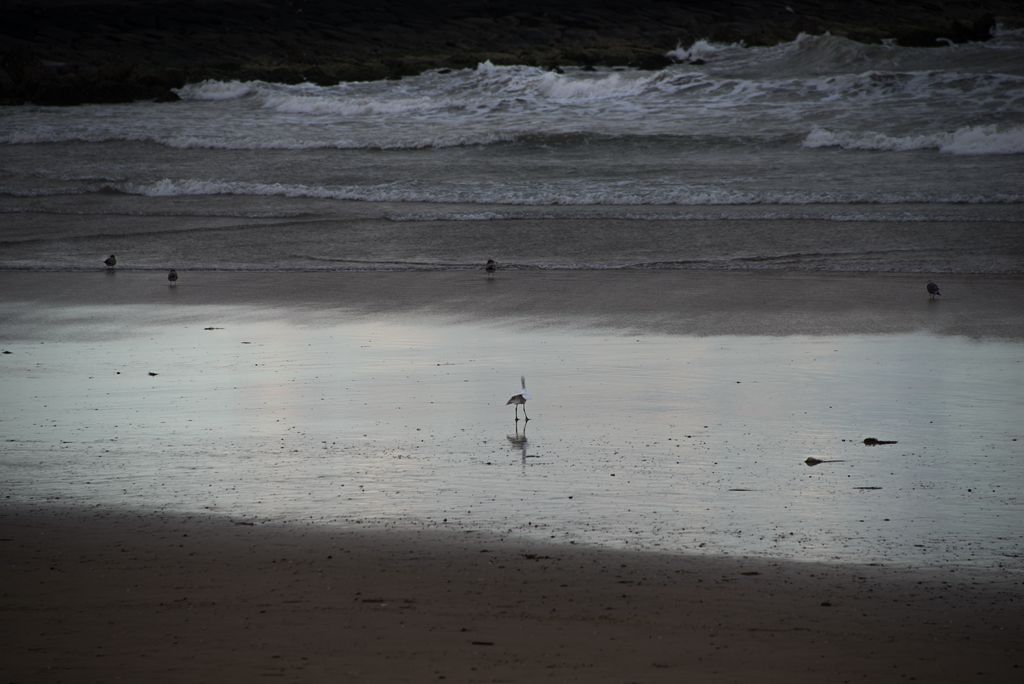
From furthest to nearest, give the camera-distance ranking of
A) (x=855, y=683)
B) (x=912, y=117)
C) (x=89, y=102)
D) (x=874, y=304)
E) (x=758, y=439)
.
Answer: (x=89, y=102) → (x=912, y=117) → (x=874, y=304) → (x=758, y=439) → (x=855, y=683)

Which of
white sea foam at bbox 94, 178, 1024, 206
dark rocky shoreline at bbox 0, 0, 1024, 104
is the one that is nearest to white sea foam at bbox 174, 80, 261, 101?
dark rocky shoreline at bbox 0, 0, 1024, 104

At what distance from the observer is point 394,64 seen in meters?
33.2

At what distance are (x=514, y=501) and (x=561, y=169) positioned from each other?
51.8ft

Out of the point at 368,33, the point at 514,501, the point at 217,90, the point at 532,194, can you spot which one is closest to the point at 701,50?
the point at 217,90

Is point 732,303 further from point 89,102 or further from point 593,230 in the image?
point 89,102

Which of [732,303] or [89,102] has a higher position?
[89,102]

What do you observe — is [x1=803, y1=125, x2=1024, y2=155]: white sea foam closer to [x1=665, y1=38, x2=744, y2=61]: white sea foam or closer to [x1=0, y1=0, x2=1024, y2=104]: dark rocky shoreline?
[x1=0, y1=0, x2=1024, y2=104]: dark rocky shoreline

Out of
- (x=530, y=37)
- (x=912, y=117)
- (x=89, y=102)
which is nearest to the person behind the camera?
(x=912, y=117)

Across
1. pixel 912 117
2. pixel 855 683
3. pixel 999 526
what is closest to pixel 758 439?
pixel 999 526

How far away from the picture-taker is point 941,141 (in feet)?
69.5

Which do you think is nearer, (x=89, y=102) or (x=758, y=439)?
(x=758, y=439)

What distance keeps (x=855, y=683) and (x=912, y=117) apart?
21366mm

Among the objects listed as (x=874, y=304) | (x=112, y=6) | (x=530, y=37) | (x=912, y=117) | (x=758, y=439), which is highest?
(x=112, y=6)

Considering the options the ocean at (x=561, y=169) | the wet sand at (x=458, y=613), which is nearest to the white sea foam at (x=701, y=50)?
the ocean at (x=561, y=169)
